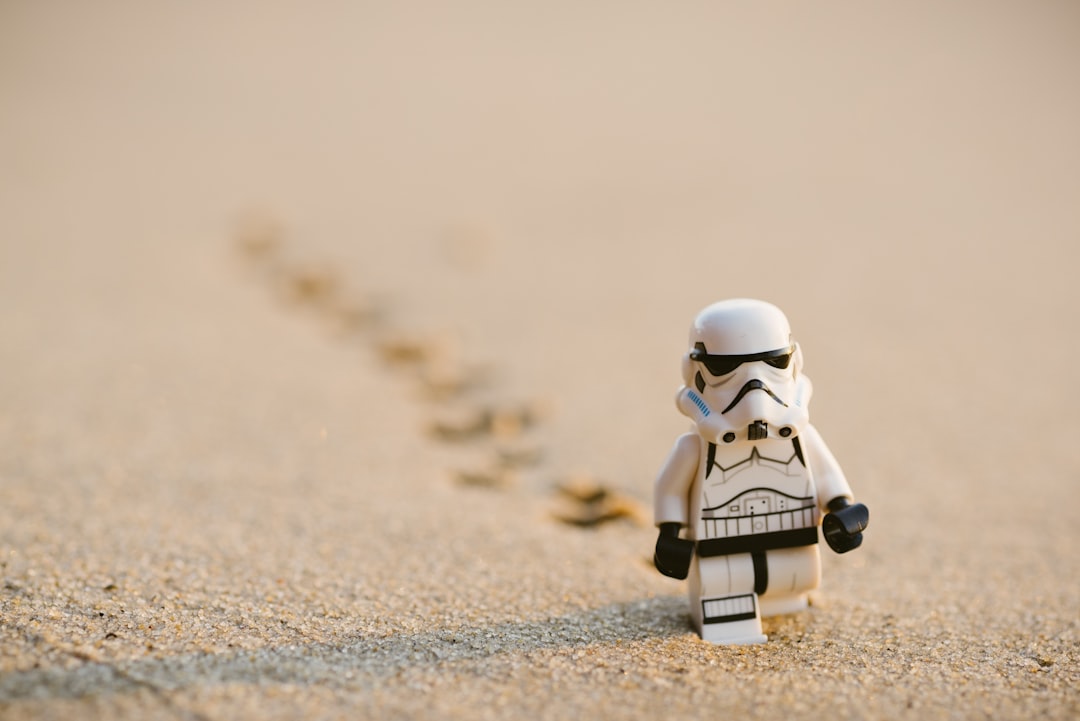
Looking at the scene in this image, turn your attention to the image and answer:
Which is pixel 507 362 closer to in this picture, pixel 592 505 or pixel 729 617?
pixel 592 505

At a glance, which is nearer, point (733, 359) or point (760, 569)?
point (733, 359)

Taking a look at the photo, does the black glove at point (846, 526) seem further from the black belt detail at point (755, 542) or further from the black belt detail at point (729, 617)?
the black belt detail at point (729, 617)

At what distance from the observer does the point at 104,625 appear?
6.91ft

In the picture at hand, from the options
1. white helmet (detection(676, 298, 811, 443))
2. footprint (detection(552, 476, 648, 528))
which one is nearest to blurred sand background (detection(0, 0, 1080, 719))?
footprint (detection(552, 476, 648, 528))

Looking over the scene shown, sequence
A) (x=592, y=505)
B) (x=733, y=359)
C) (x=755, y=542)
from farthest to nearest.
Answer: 1. (x=592, y=505)
2. (x=755, y=542)
3. (x=733, y=359)

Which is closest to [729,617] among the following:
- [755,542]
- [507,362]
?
[755,542]

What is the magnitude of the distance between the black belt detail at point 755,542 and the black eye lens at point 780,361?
0.39 meters

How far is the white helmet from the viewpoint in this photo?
211 centimetres

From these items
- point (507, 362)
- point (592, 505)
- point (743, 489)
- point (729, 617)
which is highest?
point (507, 362)

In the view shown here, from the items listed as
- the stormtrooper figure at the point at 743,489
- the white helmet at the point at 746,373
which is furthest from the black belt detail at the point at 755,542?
the white helmet at the point at 746,373

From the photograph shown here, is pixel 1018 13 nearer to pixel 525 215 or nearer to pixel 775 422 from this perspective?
pixel 525 215

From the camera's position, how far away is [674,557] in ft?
7.12

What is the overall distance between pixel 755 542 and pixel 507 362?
2035mm

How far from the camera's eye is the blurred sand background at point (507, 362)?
2090 mm
